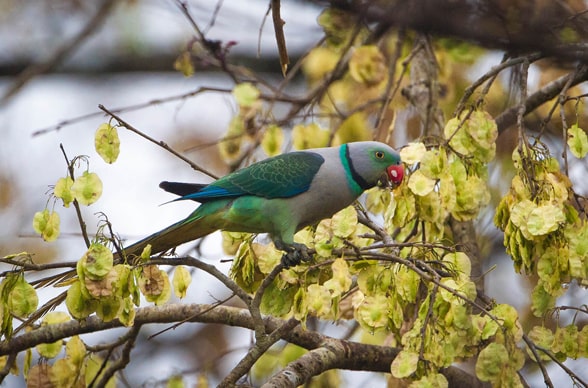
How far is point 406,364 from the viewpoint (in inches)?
111

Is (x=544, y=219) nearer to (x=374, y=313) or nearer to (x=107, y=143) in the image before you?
(x=374, y=313)

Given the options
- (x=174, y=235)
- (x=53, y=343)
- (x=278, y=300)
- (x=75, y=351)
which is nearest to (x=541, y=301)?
(x=278, y=300)

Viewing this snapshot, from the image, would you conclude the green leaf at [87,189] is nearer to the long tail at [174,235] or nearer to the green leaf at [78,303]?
the green leaf at [78,303]

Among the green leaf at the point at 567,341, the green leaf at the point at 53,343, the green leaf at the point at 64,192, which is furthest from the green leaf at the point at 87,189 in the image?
the green leaf at the point at 567,341

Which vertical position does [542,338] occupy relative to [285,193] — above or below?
below

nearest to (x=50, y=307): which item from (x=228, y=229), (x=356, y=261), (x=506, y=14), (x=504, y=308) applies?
(x=228, y=229)

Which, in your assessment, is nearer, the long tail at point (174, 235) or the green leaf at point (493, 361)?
the green leaf at point (493, 361)

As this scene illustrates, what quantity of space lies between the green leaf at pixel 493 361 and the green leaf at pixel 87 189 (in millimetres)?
1457

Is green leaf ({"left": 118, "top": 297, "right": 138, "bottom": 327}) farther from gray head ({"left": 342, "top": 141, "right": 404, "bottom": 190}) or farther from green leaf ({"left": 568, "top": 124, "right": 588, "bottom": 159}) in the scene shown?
green leaf ({"left": 568, "top": 124, "right": 588, "bottom": 159})

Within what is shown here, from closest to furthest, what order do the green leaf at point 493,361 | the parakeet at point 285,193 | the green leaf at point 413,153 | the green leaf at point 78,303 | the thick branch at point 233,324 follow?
the green leaf at point 493,361 < the green leaf at point 78,303 < the green leaf at point 413,153 < the thick branch at point 233,324 < the parakeet at point 285,193

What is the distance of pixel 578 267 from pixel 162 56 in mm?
4585

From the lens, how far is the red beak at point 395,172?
3.76 meters

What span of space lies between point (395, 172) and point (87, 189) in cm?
142

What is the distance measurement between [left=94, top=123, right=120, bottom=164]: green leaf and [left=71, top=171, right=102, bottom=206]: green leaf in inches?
8.0
